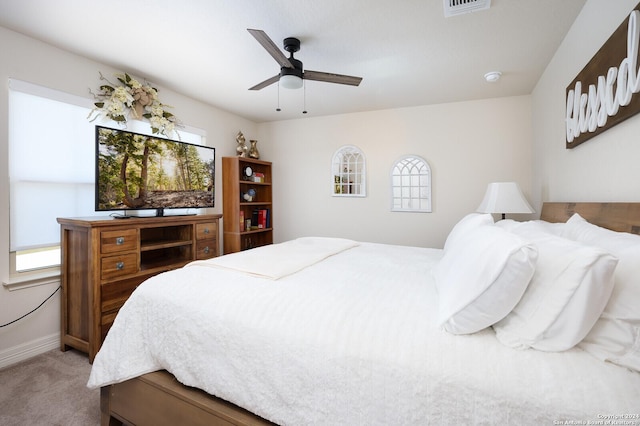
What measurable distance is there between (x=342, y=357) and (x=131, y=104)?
3089mm

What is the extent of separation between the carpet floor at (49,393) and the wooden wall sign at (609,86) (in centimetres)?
310

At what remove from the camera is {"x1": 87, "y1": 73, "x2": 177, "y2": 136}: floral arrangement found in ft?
8.59

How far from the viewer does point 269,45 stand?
1.78 metres

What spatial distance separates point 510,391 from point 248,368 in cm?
83

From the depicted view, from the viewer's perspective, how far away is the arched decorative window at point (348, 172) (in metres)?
4.04

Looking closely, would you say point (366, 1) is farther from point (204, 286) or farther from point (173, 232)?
point (173, 232)

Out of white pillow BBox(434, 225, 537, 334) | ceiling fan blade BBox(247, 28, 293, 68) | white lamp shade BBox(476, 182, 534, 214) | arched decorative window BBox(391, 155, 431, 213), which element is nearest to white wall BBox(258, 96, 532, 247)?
arched decorative window BBox(391, 155, 431, 213)

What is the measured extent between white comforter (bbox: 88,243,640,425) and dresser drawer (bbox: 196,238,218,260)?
150 centimetres

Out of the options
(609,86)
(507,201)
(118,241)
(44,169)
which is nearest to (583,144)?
(609,86)

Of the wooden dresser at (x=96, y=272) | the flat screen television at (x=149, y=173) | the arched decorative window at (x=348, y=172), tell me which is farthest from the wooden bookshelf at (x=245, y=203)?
the wooden dresser at (x=96, y=272)

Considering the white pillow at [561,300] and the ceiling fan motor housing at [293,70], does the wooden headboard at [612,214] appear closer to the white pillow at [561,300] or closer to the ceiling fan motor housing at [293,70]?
the white pillow at [561,300]

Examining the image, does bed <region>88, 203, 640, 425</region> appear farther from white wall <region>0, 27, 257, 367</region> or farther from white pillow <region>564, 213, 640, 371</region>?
white wall <region>0, 27, 257, 367</region>

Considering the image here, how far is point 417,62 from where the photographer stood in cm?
254

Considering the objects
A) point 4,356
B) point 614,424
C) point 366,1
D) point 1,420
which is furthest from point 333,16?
point 4,356
